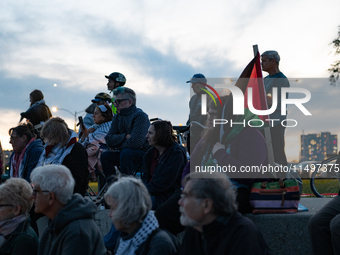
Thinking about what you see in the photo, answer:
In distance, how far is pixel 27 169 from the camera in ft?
17.3

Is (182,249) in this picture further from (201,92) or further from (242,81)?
(201,92)

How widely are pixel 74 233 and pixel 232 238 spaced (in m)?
1.24

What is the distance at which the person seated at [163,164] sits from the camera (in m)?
4.33

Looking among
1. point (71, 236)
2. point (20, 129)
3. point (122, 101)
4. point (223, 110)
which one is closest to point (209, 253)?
point (71, 236)

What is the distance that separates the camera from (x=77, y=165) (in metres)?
4.81

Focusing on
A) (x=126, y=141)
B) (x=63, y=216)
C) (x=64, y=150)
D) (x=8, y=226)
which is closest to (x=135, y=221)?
(x=63, y=216)

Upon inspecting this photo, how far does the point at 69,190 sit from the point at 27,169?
208 cm

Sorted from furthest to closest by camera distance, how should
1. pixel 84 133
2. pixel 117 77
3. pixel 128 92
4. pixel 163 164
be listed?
pixel 117 77 < pixel 84 133 < pixel 128 92 < pixel 163 164

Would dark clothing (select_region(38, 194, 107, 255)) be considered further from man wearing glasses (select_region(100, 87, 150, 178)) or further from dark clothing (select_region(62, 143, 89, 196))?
man wearing glasses (select_region(100, 87, 150, 178))

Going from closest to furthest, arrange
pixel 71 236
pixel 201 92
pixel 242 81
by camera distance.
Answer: pixel 71 236 < pixel 242 81 < pixel 201 92

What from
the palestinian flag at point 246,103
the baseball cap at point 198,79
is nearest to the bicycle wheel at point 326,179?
the baseball cap at point 198,79

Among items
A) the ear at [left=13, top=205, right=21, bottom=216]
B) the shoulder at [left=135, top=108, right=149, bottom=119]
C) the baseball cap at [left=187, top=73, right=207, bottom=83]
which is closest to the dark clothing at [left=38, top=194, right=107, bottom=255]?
the ear at [left=13, top=205, right=21, bottom=216]

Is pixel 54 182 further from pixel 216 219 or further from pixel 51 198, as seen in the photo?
pixel 216 219

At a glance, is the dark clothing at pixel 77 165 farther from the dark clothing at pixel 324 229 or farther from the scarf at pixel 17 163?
the dark clothing at pixel 324 229
